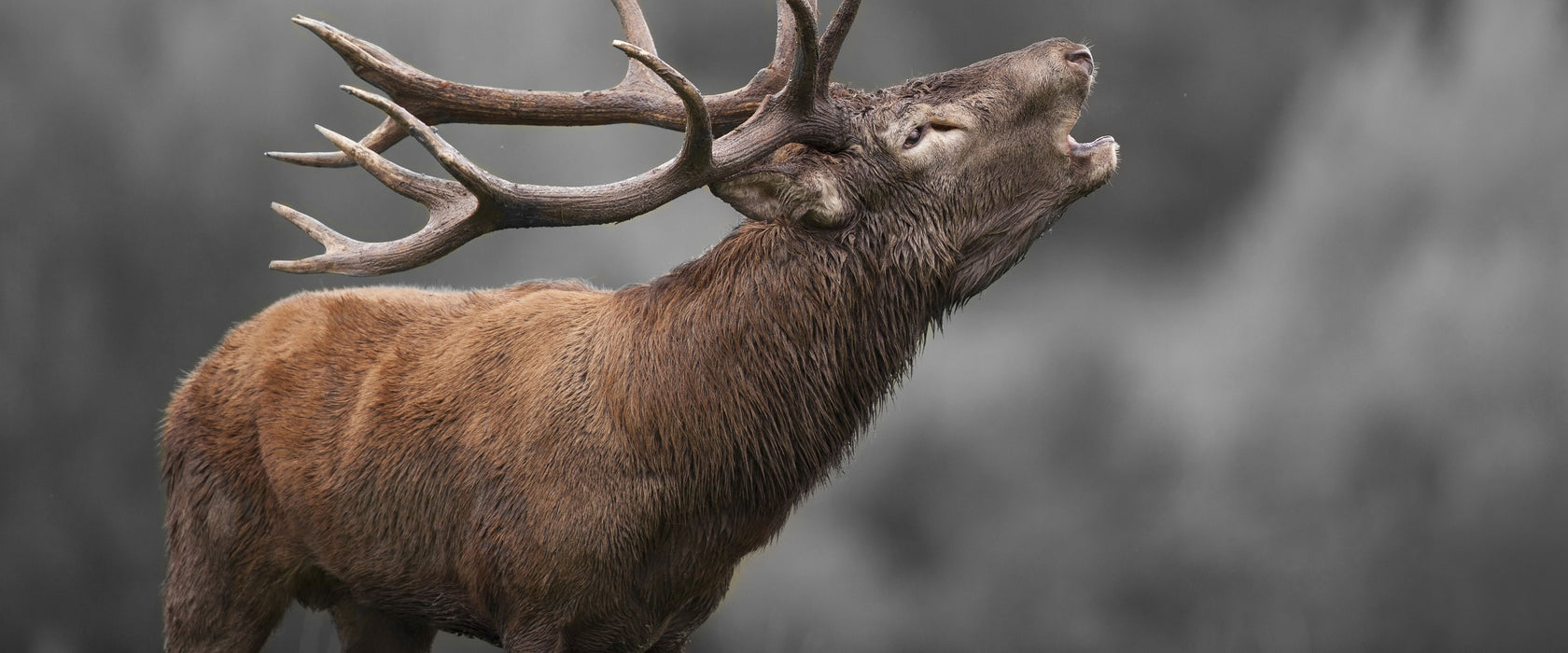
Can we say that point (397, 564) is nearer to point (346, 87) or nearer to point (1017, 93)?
point (346, 87)

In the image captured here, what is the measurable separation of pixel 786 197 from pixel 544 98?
1.01m

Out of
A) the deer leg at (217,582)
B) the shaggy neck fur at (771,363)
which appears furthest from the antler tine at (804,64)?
the deer leg at (217,582)

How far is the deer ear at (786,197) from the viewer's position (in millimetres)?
4141

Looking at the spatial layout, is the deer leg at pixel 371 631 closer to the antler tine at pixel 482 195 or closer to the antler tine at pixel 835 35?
the antler tine at pixel 482 195

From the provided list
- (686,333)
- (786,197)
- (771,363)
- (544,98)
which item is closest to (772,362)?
(771,363)

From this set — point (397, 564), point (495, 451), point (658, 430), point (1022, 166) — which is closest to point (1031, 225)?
point (1022, 166)

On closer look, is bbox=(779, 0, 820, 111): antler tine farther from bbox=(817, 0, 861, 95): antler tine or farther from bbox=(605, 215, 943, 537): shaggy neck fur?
bbox=(605, 215, 943, 537): shaggy neck fur

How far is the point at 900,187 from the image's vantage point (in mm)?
4262

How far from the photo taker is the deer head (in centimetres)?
412

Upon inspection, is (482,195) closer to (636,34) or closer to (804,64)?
(804,64)

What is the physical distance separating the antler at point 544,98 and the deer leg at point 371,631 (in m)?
1.82

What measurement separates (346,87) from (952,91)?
182 cm

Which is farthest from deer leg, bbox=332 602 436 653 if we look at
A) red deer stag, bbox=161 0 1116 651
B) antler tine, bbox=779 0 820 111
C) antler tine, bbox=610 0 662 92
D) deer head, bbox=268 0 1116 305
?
antler tine, bbox=779 0 820 111

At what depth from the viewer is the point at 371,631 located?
561 centimetres
